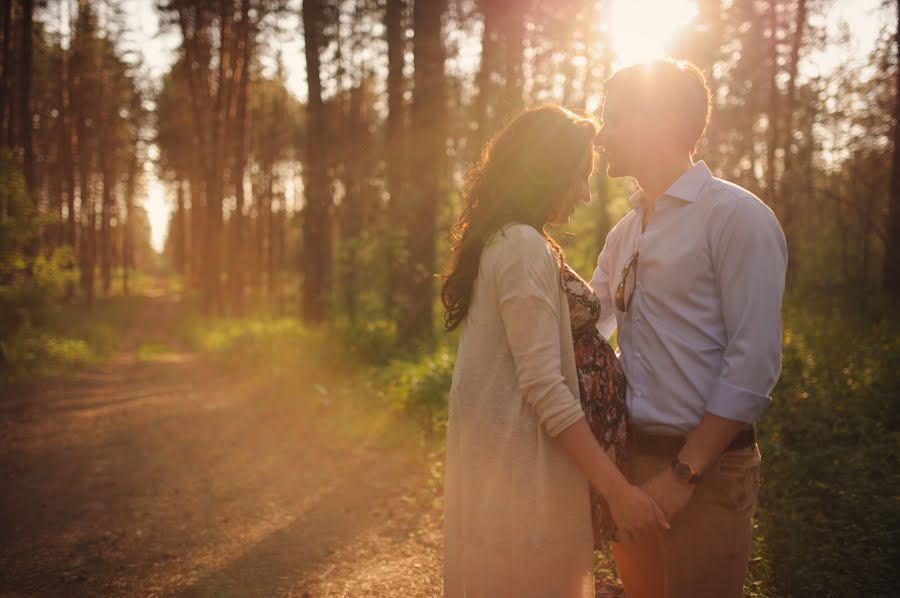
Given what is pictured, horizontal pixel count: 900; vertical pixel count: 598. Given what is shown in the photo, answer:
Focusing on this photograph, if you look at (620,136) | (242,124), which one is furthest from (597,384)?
(242,124)

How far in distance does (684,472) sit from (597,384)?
39 centimetres

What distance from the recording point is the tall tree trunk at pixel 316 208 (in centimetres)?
1540

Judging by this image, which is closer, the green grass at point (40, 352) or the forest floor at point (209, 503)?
the forest floor at point (209, 503)

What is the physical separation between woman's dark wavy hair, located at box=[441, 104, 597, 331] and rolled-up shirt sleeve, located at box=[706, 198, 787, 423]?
0.58 m

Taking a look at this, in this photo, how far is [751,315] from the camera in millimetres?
1881

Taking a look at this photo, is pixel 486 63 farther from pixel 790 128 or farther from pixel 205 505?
pixel 790 128

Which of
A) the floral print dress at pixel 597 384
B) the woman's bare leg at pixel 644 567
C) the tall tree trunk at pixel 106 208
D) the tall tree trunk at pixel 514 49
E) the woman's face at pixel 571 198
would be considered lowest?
the woman's bare leg at pixel 644 567

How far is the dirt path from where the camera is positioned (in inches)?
174

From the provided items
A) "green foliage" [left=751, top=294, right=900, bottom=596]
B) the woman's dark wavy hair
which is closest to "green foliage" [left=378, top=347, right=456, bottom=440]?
"green foliage" [left=751, top=294, right=900, bottom=596]

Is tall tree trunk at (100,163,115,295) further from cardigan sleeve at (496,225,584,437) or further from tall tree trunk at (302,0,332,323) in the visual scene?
cardigan sleeve at (496,225,584,437)

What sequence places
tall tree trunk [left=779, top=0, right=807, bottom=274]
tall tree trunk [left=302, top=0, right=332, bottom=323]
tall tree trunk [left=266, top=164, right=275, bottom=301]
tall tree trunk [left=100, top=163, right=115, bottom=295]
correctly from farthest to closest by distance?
tall tree trunk [left=266, top=164, right=275, bottom=301]
tall tree trunk [left=100, top=163, right=115, bottom=295]
tall tree trunk [left=779, top=0, right=807, bottom=274]
tall tree trunk [left=302, top=0, right=332, bottom=323]

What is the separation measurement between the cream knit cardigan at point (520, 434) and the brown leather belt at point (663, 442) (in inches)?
9.3

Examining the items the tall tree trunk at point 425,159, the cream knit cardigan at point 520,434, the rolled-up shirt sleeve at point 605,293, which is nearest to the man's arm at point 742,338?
the cream knit cardigan at point 520,434

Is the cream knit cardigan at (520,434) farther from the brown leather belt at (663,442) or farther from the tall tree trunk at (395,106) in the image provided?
the tall tree trunk at (395,106)
